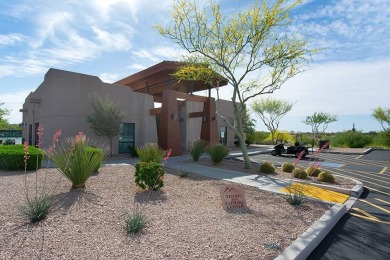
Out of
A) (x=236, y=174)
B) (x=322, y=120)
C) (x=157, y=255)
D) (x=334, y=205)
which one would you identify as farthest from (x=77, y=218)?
(x=322, y=120)

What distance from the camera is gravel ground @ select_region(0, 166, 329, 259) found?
11.1 ft

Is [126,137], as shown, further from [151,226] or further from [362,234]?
[362,234]

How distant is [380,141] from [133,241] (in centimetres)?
3278

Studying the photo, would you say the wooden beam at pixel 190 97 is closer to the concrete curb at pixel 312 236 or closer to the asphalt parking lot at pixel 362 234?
the asphalt parking lot at pixel 362 234

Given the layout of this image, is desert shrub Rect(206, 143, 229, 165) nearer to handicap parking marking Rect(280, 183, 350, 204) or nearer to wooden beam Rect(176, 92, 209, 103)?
handicap parking marking Rect(280, 183, 350, 204)

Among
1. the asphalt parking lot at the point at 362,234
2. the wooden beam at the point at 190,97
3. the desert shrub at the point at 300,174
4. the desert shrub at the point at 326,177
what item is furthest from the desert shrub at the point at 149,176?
the wooden beam at the point at 190,97

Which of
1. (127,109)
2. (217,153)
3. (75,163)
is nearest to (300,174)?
(217,153)

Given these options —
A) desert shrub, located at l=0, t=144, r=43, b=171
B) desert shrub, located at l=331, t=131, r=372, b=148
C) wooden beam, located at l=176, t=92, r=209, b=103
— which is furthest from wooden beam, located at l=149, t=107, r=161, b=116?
desert shrub, located at l=331, t=131, r=372, b=148

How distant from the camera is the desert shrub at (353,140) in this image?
89.8 ft

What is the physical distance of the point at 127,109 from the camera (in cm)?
1792

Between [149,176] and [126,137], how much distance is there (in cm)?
1217

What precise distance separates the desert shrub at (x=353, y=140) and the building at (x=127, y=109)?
17.2 m

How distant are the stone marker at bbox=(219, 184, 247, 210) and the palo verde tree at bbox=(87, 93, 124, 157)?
36.7ft

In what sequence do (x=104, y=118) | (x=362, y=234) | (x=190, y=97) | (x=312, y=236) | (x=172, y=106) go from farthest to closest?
(x=190, y=97) < (x=172, y=106) < (x=104, y=118) < (x=362, y=234) < (x=312, y=236)
